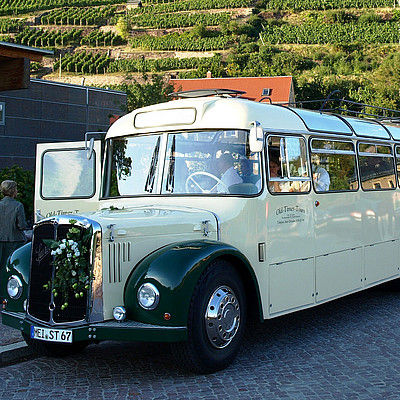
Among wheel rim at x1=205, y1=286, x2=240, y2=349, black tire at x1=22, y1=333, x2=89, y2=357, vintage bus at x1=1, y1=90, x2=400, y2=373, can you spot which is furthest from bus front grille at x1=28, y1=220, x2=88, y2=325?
wheel rim at x1=205, y1=286, x2=240, y2=349

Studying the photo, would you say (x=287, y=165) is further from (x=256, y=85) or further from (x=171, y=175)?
(x=256, y=85)

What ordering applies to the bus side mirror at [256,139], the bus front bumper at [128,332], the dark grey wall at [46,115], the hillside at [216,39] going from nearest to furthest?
the bus front bumper at [128,332] → the bus side mirror at [256,139] → the dark grey wall at [46,115] → the hillside at [216,39]

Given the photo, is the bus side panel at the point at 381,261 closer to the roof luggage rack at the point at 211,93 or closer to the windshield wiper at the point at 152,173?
the roof luggage rack at the point at 211,93

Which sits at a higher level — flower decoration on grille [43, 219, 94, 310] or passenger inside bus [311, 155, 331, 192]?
passenger inside bus [311, 155, 331, 192]

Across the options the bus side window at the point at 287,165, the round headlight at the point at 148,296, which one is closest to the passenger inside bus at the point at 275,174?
the bus side window at the point at 287,165

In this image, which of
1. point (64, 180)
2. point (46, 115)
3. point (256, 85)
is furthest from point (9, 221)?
point (256, 85)

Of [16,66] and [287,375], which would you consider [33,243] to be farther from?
[16,66]

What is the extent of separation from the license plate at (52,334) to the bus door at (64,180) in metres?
3.61

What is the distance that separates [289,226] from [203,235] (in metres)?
1.26

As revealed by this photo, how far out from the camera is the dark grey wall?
15695 mm

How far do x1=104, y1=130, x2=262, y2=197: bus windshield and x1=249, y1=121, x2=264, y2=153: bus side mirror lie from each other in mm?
227

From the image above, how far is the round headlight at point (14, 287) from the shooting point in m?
6.21

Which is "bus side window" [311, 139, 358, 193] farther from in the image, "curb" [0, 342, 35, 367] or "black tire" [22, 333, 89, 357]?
"curb" [0, 342, 35, 367]

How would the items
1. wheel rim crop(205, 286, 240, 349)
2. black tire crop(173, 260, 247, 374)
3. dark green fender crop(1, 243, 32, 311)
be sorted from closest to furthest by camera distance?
1. black tire crop(173, 260, 247, 374)
2. wheel rim crop(205, 286, 240, 349)
3. dark green fender crop(1, 243, 32, 311)
